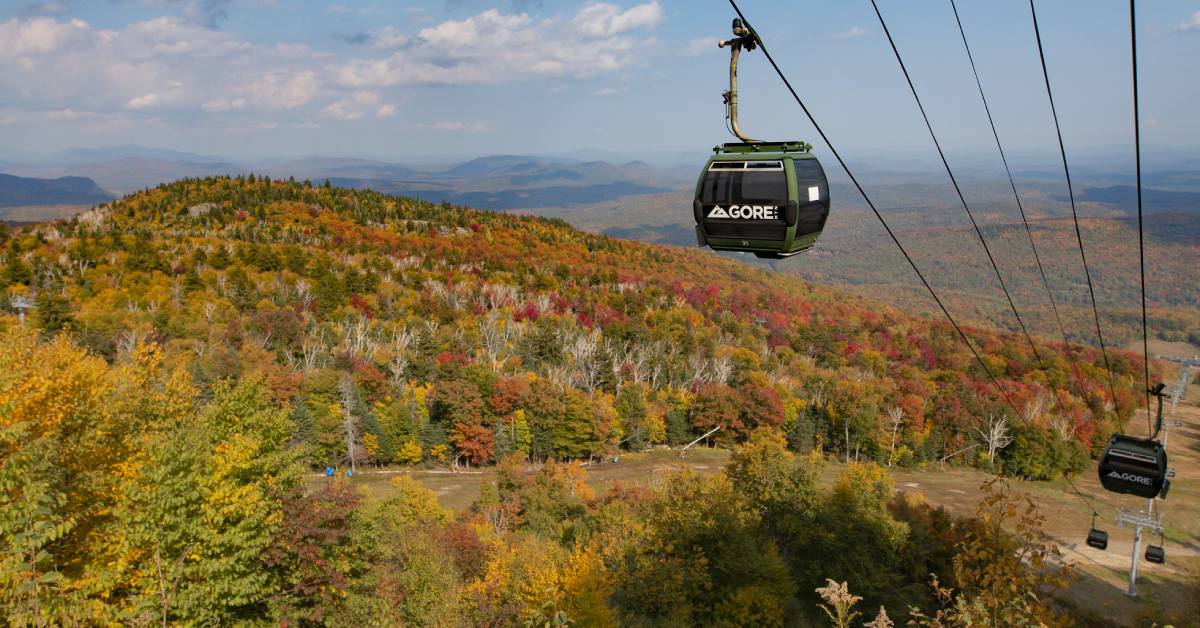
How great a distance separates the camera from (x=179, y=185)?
414ft

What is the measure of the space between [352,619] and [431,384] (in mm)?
44696

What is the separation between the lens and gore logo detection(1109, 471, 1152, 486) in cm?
1652

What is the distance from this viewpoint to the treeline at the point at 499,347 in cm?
5578

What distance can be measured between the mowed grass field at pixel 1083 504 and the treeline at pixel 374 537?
821 cm

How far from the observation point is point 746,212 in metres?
9.29

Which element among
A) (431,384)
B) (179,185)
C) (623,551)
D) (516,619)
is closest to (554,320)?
(431,384)

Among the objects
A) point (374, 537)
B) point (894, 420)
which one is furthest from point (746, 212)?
point (894, 420)

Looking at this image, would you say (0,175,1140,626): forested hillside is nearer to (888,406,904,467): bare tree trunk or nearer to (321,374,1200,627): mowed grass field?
(888,406,904,467): bare tree trunk

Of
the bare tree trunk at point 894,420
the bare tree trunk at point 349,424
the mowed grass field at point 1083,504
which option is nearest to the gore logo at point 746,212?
the mowed grass field at point 1083,504

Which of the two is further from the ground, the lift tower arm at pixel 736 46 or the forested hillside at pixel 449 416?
the lift tower arm at pixel 736 46

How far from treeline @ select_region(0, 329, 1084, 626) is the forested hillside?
14 centimetres

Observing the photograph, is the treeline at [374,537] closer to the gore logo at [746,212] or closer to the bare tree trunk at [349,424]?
the gore logo at [746,212]

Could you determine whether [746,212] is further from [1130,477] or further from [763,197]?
[1130,477]

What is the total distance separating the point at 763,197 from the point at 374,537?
18.1 m
